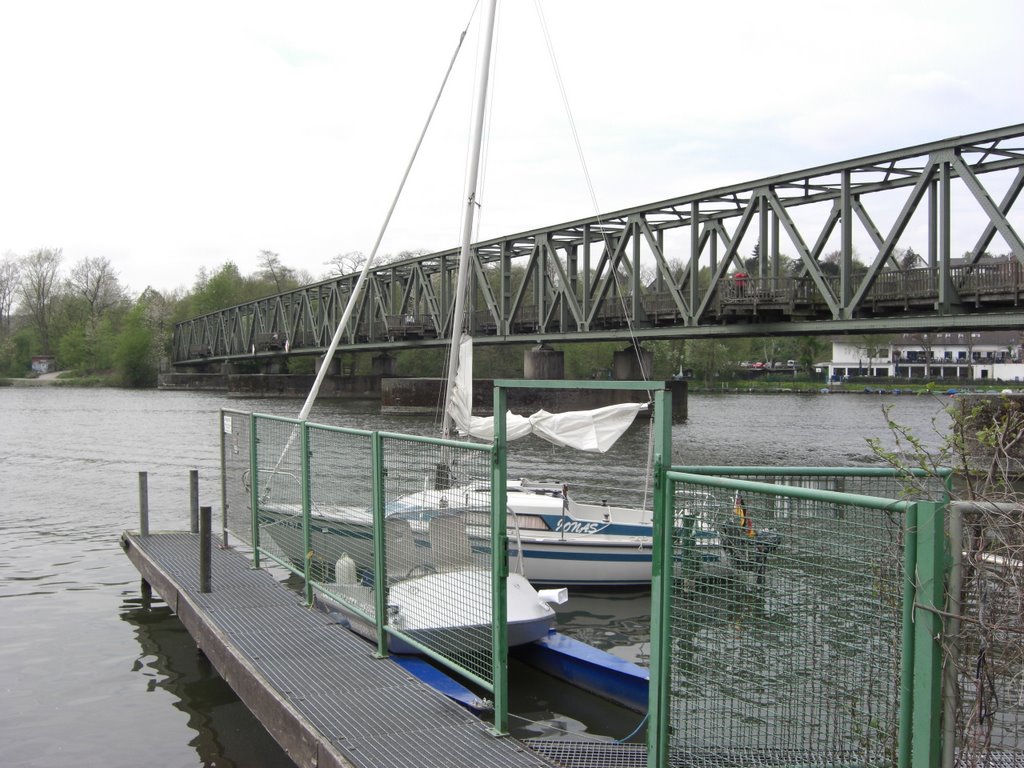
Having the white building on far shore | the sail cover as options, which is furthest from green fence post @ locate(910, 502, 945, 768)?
the white building on far shore

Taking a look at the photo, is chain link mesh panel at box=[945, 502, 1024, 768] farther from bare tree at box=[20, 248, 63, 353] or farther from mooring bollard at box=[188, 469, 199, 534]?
bare tree at box=[20, 248, 63, 353]

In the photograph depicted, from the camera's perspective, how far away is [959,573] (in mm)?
3955

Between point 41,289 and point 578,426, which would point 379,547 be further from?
point 41,289

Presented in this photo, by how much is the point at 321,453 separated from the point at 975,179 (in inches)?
1270

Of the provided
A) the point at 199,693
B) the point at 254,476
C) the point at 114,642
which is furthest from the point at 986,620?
the point at 114,642

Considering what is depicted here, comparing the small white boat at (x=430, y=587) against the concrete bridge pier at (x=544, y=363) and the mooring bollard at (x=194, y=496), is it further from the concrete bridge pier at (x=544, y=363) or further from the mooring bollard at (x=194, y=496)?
the concrete bridge pier at (x=544, y=363)

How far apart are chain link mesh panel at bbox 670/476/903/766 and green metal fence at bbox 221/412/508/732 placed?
69.4 inches

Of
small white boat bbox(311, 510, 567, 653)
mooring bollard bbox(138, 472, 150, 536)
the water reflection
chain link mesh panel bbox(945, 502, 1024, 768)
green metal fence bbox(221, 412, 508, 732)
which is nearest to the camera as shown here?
chain link mesh panel bbox(945, 502, 1024, 768)

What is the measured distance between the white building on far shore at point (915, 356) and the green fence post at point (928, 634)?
482 feet

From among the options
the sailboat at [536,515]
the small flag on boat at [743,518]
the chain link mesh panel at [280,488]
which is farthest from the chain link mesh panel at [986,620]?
the chain link mesh panel at [280,488]

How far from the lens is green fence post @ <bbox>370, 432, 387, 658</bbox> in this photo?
28.8 ft

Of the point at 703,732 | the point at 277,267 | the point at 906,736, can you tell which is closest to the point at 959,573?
the point at 906,736

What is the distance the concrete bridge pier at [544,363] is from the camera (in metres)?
64.6

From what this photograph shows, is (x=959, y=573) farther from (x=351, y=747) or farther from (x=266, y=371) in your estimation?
(x=266, y=371)
